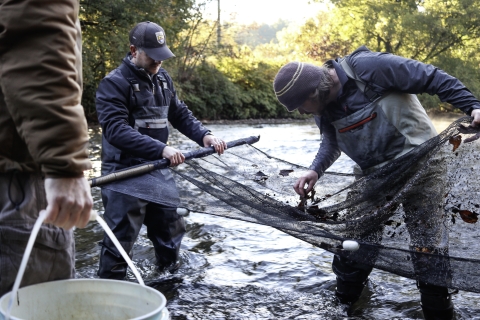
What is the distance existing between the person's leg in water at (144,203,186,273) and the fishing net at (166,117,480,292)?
0.72 metres

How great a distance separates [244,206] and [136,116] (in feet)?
3.91

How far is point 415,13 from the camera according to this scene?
1421 inches

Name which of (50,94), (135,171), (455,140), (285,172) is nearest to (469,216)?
(455,140)

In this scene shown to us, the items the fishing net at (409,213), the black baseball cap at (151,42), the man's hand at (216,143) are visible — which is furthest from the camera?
the man's hand at (216,143)

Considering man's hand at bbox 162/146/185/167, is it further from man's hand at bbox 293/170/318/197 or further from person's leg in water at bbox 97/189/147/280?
man's hand at bbox 293/170/318/197

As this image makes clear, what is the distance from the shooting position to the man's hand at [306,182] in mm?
4484

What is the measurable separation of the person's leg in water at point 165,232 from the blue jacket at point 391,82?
64.1 inches

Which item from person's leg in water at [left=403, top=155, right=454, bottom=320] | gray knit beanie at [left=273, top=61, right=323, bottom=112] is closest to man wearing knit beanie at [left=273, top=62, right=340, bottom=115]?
gray knit beanie at [left=273, top=61, right=323, bottom=112]

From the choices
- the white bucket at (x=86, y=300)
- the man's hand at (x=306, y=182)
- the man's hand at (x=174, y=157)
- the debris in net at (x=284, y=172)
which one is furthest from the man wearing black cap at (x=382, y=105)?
the white bucket at (x=86, y=300)

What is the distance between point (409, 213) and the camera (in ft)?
12.5

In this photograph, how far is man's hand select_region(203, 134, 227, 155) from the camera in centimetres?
489

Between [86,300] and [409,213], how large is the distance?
2401 mm

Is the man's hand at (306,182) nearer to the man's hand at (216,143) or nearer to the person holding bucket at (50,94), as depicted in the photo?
the man's hand at (216,143)

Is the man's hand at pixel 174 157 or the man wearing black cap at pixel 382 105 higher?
the man wearing black cap at pixel 382 105
